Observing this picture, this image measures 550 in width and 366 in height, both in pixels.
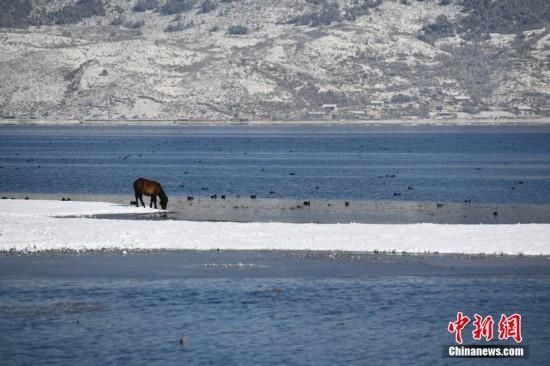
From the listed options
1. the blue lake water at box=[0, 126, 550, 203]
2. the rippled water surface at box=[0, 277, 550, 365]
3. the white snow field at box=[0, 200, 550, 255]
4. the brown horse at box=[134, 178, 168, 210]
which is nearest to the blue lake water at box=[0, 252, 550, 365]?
the rippled water surface at box=[0, 277, 550, 365]

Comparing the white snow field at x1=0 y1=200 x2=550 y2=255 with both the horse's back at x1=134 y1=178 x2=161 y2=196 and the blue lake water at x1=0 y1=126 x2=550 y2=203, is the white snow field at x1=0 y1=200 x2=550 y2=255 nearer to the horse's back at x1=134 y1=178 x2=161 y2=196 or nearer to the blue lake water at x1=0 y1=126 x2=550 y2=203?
the horse's back at x1=134 y1=178 x2=161 y2=196

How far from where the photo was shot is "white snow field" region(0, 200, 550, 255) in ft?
118

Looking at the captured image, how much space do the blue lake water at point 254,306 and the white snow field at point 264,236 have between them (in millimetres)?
1502

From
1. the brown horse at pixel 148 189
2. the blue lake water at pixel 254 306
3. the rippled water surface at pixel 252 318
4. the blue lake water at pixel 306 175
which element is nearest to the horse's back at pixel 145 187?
the brown horse at pixel 148 189

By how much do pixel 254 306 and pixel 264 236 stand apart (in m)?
11.1

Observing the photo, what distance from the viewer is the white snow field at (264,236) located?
118 ft

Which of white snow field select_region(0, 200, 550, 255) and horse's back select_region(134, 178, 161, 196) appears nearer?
white snow field select_region(0, 200, 550, 255)

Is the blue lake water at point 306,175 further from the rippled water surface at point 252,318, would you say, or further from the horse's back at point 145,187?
the rippled water surface at point 252,318

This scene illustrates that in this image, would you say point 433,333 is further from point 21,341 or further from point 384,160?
point 384,160

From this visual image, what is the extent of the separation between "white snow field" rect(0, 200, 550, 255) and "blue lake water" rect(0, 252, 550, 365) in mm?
1502

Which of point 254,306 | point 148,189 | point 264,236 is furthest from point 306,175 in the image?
point 254,306

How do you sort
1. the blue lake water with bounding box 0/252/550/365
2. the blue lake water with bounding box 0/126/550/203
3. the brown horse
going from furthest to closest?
the blue lake water with bounding box 0/126/550/203
the brown horse
the blue lake water with bounding box 0/252/550/365

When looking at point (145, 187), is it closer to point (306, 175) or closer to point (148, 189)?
point (148, 189)

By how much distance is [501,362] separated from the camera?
73.8 ft
